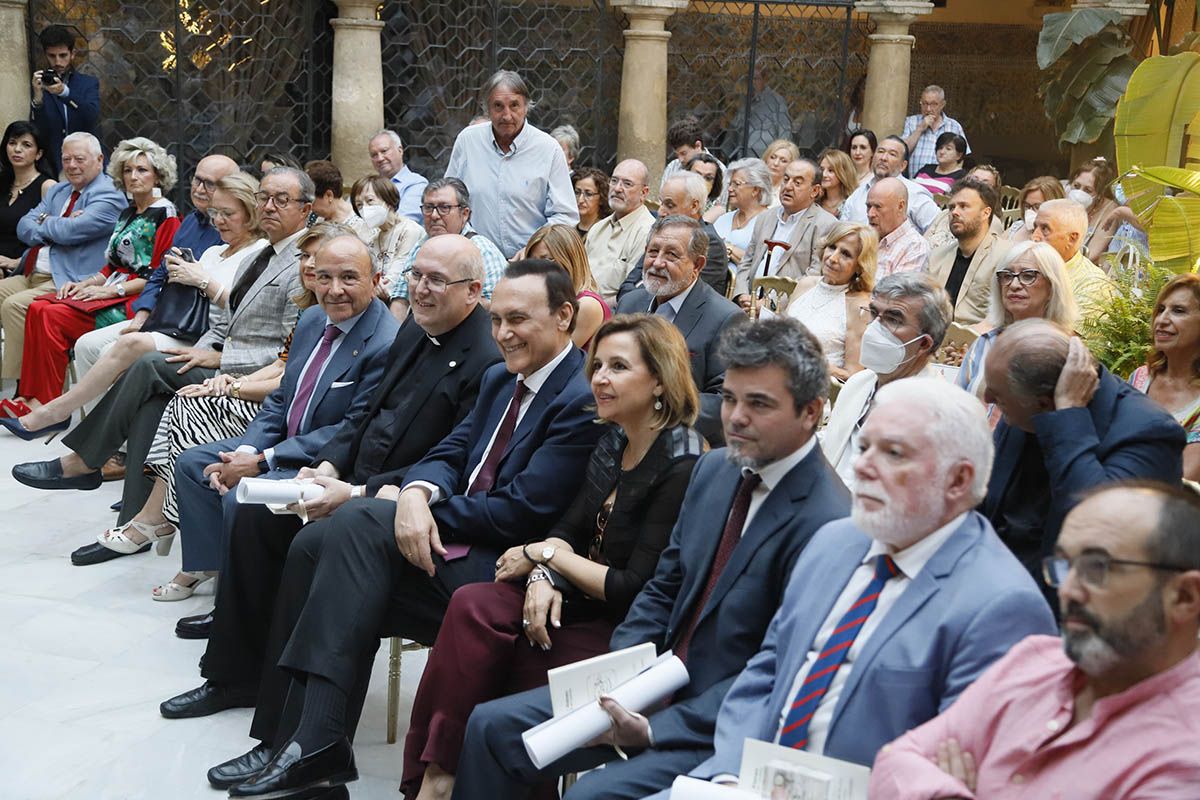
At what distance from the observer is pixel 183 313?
6.55 m

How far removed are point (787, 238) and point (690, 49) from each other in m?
6.64

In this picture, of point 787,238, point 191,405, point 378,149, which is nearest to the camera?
point 191,405

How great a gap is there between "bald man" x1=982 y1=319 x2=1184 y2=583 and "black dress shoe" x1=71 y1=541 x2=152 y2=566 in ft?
13.6

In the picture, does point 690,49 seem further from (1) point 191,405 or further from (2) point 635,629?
(2) point 635,629

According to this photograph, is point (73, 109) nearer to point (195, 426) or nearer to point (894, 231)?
point (195, 426)

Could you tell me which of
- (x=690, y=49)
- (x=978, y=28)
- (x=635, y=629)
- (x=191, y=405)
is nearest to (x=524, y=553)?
(x=635, y=629)

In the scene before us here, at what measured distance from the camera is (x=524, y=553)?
12.2 feet

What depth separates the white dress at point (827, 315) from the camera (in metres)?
5.50

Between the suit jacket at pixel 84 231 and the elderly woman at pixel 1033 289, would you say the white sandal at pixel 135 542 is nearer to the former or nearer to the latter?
the suit jacket at pixel 84 231

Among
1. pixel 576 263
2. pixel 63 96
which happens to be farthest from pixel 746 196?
pixel 63 96

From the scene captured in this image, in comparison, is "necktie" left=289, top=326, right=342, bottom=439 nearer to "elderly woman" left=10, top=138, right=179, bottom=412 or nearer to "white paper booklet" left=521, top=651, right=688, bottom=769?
"white paper booklet" left=521, top=651, right=688, bottom=769

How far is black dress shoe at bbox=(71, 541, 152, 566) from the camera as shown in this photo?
5.93m

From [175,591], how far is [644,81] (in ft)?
25.9

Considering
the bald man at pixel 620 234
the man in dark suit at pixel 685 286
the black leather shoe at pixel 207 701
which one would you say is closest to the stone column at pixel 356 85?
the bald man at pixel 620 234
